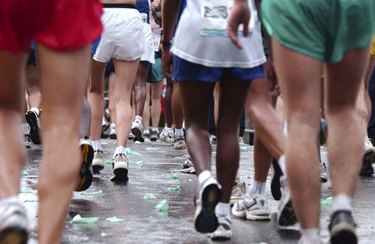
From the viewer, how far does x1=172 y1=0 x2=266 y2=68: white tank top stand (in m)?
5.44

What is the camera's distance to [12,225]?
3.71 meters

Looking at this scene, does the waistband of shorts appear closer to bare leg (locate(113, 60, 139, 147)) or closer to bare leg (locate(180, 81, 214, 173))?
bare leg (locate(113, 60, 139, 147))

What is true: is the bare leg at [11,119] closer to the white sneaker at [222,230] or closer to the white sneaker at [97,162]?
the white sneaker at [222,230]

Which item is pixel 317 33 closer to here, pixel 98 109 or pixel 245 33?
pixel 245 33

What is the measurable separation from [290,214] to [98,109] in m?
3.27

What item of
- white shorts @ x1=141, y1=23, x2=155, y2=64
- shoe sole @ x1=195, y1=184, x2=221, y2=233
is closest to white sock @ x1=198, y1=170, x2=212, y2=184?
shoe sole @ x1=195, y1=184, x2=221, y2=233

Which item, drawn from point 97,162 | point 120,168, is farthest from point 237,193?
point 97,162

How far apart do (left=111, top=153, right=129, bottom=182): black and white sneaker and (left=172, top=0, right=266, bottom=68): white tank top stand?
2932 mm

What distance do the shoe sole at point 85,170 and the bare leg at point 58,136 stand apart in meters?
2.89

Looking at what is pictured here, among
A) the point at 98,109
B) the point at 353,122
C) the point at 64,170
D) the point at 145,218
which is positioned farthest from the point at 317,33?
the point at 98,109

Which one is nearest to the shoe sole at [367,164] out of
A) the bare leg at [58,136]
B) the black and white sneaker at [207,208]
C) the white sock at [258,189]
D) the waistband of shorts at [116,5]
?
the waistband of shorts at [116,5]

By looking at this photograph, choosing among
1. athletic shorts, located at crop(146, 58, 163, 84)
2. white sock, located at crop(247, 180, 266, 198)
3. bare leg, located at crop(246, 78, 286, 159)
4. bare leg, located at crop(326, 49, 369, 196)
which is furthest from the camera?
athletic shorts, located at crop(146, 58, 163, 84)

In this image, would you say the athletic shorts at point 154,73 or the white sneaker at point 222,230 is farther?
the athletic shorts at point 154,73

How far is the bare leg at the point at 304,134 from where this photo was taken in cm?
456
